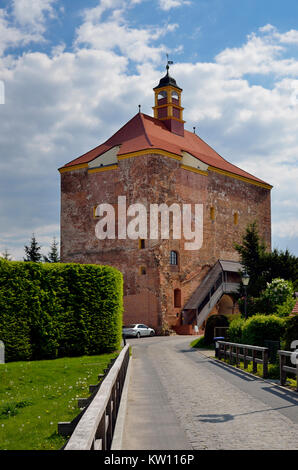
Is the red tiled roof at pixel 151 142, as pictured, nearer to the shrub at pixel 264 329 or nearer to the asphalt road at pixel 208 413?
the shrub at pixel 264 329

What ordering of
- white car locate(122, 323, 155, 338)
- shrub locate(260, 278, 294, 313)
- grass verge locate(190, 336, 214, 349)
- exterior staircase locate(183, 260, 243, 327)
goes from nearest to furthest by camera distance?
1. grass verge locate(190, 336, 214, 349)
2. shrub locate(260, 278, 294, 313)
3. white car locate(122, 323, 155, 338)
4. exterior staircase locate(183, 260, 243, 327)

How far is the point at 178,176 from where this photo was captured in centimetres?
4906

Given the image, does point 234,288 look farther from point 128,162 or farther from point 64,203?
point 64,203

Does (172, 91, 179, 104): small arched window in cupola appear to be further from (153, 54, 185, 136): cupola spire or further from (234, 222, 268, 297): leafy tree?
(234, 222, 268, 297): leafy tree

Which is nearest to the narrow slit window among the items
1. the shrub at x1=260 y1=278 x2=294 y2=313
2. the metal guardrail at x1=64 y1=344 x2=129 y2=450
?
the shrub at x1=260 y1=278 x2=294 y2=313

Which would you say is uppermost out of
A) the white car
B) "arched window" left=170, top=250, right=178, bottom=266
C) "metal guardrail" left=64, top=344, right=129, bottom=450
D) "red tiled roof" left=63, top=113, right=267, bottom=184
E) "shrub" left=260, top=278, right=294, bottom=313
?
"red tiled roof" left=63, top=113, right=267, bottom=184

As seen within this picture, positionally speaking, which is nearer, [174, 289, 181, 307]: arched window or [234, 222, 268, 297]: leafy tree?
[234, 222, 268, 297]: leafy tree

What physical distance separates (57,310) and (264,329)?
27.7 ft

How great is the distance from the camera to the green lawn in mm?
8462

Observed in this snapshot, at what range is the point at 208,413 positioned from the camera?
951 centimetres

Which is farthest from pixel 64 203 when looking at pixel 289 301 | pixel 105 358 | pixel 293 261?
pixel 105 358

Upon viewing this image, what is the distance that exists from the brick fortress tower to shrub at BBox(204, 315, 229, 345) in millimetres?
14228

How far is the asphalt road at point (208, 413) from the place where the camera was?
287 inches

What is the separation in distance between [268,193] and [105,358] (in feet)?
149
